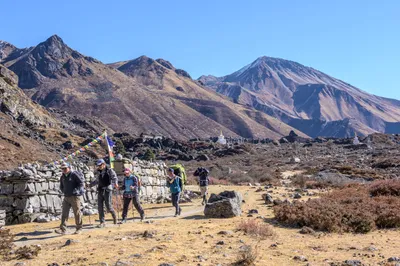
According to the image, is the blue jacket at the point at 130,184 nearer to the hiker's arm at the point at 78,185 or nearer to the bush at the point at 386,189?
the hiker's arm at the point at 78,185

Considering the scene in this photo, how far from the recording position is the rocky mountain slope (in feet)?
372

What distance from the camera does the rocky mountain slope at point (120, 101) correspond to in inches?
4469

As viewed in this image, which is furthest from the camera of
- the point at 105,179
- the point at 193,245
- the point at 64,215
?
the point at 105,179

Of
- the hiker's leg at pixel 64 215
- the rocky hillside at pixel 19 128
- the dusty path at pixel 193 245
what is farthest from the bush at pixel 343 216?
the rocky hillside at pixel 19 128

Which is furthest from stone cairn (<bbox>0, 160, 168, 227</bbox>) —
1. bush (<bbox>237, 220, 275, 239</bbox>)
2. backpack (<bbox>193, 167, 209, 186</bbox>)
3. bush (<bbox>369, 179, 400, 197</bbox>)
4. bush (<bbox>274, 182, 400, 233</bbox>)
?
bush (<bbox>369, 179, 400, 197</bbox>)

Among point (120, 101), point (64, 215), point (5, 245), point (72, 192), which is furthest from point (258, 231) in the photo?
point (120, 101)

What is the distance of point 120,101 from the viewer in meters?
119

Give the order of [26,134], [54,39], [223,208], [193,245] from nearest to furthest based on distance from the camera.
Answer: [193,245], [223,208], [26,134], [54,39]

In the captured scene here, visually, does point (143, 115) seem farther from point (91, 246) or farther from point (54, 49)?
point (91, 246)

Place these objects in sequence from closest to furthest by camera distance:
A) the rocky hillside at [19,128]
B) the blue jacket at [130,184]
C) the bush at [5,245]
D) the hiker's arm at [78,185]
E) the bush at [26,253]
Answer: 1. the bush at [26,253]
2. the bush at [5,245]
3. the hiker's arm at [78,185]
4. the blue jacket at [130,184]
5. the rocky hillside at [19,128]

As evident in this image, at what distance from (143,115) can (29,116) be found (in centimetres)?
5461

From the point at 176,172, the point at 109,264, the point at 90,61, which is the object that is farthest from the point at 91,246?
the point at 90,61

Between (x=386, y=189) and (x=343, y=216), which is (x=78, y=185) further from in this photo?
(x=386, y=189)

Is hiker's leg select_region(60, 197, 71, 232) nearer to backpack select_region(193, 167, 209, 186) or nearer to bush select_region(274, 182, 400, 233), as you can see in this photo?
bush select_region(274, 182, 400, 233)
